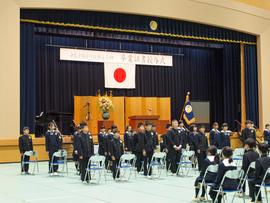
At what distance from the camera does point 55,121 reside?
20875mm

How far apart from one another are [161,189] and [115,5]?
1216cm

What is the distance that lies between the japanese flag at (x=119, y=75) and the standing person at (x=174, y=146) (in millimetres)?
10895

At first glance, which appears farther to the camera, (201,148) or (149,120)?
(149,120)

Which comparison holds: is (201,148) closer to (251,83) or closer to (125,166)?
(125,166)

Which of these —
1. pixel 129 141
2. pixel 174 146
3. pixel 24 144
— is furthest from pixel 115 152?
pixel 24 144

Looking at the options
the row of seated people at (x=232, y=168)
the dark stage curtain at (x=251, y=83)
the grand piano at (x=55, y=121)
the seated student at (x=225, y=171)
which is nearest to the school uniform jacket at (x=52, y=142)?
the grand piano at (x=55, y=121)

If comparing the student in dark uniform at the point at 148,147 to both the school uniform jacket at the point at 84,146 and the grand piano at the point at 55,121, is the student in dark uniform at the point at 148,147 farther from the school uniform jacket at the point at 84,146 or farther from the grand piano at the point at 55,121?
the grand piano at the point at 55,121

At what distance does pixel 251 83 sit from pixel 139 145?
46.3 ft

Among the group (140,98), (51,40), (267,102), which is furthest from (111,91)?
(267,102)

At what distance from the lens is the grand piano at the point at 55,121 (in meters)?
20.7

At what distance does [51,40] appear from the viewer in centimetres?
2356

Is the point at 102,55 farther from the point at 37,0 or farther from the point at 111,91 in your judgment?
the point at 37,0

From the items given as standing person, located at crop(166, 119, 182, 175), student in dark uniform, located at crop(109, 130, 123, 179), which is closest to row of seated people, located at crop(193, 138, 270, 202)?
student in dark uniform, located at crop(109, 130, 123, 179)

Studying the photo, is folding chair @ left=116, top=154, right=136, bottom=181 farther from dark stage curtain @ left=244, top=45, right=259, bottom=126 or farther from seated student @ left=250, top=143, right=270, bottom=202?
dark stage curtain @ left=244, top=45, right=259, bottom=126
